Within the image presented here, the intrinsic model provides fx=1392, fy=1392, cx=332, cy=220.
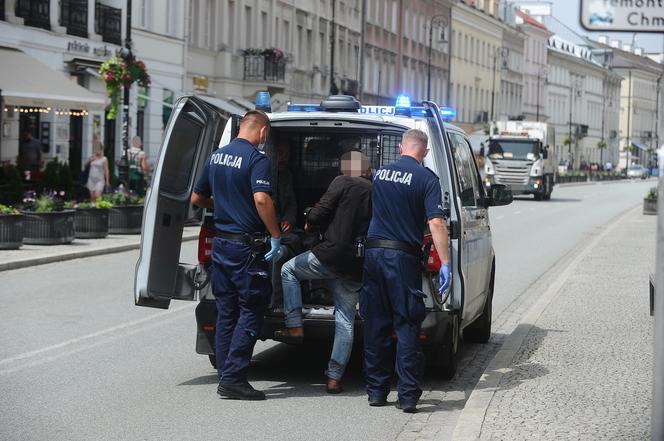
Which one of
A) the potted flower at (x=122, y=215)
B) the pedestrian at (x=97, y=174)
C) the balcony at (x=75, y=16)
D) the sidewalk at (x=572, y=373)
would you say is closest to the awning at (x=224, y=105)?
the sidewalk at (x=572, y=373)

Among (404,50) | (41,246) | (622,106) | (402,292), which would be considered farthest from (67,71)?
(622,106)

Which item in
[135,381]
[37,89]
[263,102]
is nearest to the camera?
[135,381]

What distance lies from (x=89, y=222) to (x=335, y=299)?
14803mm

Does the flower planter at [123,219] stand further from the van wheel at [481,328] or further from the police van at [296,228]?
the police van at [296,228]

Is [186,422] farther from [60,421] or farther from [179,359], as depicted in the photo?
[179,359]

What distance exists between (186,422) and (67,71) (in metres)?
29.4

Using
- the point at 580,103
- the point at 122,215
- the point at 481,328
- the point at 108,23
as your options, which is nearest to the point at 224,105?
the point at 481,328

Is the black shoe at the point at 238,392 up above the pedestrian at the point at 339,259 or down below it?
below

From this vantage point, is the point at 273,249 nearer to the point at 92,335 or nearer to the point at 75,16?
the point at 92,335

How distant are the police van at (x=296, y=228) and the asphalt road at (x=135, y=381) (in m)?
0.50

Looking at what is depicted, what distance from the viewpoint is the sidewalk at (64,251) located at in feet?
61.4

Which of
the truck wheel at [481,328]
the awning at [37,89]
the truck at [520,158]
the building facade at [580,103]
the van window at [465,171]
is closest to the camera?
the van window at [465,171]

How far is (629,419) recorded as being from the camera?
7.86m

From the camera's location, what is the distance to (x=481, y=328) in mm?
12211
